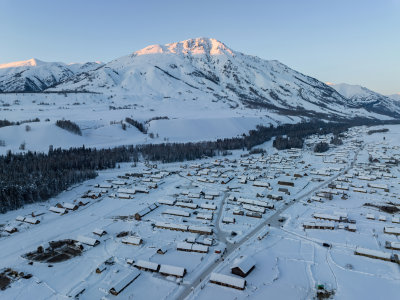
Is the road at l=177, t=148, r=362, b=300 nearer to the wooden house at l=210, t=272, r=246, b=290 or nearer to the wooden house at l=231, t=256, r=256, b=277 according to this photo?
the wooden house at l=210, t=272, r=246, b=290

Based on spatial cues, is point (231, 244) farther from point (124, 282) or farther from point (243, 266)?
point (124, 282)

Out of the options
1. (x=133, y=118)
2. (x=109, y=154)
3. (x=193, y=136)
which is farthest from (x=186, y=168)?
(x=133, y=118)

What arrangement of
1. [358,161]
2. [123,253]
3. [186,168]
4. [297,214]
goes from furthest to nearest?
1. [358,161]
2. [186,168]
3. [297,214]
4. [123,253]

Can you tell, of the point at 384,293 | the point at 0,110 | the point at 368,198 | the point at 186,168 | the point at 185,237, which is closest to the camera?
the point at 384,293

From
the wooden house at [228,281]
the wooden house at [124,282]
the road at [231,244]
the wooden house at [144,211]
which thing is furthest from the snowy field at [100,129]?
the wooden house at [228,281]

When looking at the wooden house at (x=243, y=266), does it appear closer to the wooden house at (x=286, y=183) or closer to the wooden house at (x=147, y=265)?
the wooden house at (x=147, y=265)

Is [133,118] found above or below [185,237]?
above

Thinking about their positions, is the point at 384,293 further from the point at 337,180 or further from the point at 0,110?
the point at 0,110
